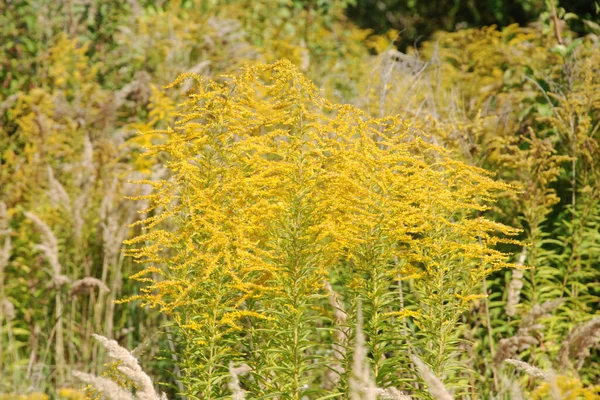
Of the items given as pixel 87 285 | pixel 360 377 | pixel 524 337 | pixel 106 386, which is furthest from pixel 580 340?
pixel 87 285

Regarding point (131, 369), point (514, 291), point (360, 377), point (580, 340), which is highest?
point (514, 291)

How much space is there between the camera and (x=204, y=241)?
260 cm

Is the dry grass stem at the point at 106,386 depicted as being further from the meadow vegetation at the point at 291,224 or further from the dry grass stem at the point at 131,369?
the dry grass stem at the point at 131,369

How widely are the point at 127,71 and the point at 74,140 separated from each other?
178 cm

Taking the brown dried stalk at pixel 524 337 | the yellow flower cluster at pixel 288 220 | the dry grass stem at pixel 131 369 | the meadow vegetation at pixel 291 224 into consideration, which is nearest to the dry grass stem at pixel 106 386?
the meadow vegetation at pixel 291 224

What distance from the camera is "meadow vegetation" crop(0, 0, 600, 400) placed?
2.60 meters

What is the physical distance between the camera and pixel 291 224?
8.53 feet

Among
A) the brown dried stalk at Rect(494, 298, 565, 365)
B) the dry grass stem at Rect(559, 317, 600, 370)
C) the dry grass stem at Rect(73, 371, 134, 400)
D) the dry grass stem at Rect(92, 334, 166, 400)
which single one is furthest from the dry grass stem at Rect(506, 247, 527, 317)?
the dry grass stem at Rect(73, 371, 134, 400)

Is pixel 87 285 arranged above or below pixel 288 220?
above

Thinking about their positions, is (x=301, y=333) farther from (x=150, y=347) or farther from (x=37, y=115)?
(x=37, y=115)

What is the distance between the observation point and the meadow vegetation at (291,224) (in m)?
2.60

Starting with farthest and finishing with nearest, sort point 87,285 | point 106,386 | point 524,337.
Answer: point 87,285 < point 524,337 < point 106,386

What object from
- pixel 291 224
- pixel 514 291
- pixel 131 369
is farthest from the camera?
pixel 514 291

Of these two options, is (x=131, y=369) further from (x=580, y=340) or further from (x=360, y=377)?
(x=580, y=340)
